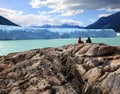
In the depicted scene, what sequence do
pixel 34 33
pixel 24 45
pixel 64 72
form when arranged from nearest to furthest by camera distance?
pixel 64 72
pixel 24 45
pixel 34 33

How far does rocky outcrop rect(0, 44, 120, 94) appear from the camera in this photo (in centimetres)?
1029

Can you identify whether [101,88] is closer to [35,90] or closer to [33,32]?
[35,90]

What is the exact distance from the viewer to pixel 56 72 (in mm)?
11680

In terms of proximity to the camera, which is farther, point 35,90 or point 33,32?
point 33,32

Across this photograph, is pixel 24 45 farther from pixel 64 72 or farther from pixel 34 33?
pixel 64 72

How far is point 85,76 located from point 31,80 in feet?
6.79

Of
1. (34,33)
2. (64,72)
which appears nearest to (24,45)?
(34,33)

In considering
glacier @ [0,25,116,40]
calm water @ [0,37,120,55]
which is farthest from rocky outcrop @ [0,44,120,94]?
glacier @ [0,25,116,40]

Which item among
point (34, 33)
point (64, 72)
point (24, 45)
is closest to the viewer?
point (64, 72)

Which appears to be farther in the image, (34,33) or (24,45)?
(34,33)

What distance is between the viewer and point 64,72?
12039mm

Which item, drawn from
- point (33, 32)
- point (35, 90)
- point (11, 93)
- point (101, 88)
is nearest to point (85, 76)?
point (101, 88)

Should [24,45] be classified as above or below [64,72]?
below

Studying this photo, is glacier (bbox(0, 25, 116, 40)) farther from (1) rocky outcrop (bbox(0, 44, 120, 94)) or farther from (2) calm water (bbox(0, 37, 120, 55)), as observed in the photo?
(1) rocky outcrop (bbox(0, 44, 120, 94))
